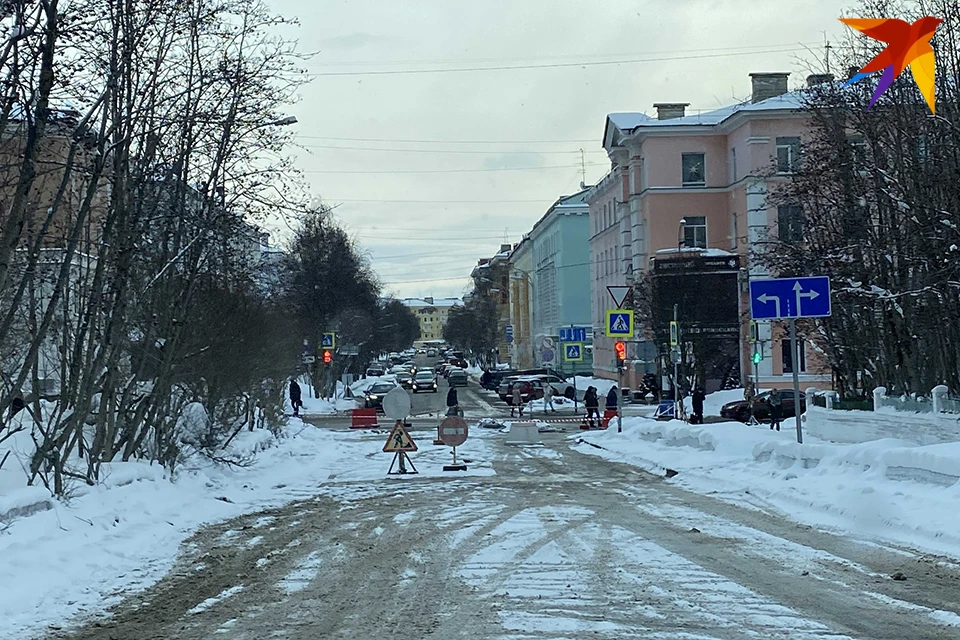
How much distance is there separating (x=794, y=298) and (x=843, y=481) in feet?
15.4

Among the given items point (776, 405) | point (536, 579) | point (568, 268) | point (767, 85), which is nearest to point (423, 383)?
point (568, 268)

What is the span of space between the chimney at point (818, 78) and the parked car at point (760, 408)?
13.7 metres

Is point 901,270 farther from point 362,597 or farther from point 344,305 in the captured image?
point 344,305

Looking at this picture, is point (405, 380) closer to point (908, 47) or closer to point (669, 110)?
point (669, 110)

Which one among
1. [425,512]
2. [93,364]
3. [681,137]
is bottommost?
[425,512]

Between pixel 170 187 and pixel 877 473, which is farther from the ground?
pixel 170 187

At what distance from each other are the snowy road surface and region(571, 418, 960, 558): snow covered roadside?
66cm

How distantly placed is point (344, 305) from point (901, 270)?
42033 mm

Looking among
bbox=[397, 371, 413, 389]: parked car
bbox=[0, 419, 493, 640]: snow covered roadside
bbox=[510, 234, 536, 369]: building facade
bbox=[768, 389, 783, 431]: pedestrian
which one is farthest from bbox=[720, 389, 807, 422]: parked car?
bbox=[510, 234, 536, 369]: building facade

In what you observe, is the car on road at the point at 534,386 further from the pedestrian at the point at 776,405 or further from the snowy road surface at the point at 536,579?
the snowy road surface at the point at 536,579

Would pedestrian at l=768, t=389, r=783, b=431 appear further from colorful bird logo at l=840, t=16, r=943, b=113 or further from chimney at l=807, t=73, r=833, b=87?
colorful bird logo at l=840, t=16, r=943, b=113

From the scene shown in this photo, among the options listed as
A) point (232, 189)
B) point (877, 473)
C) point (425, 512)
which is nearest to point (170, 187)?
point (232, 189)

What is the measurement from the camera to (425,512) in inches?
620

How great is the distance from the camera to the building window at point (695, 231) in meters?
62.1
